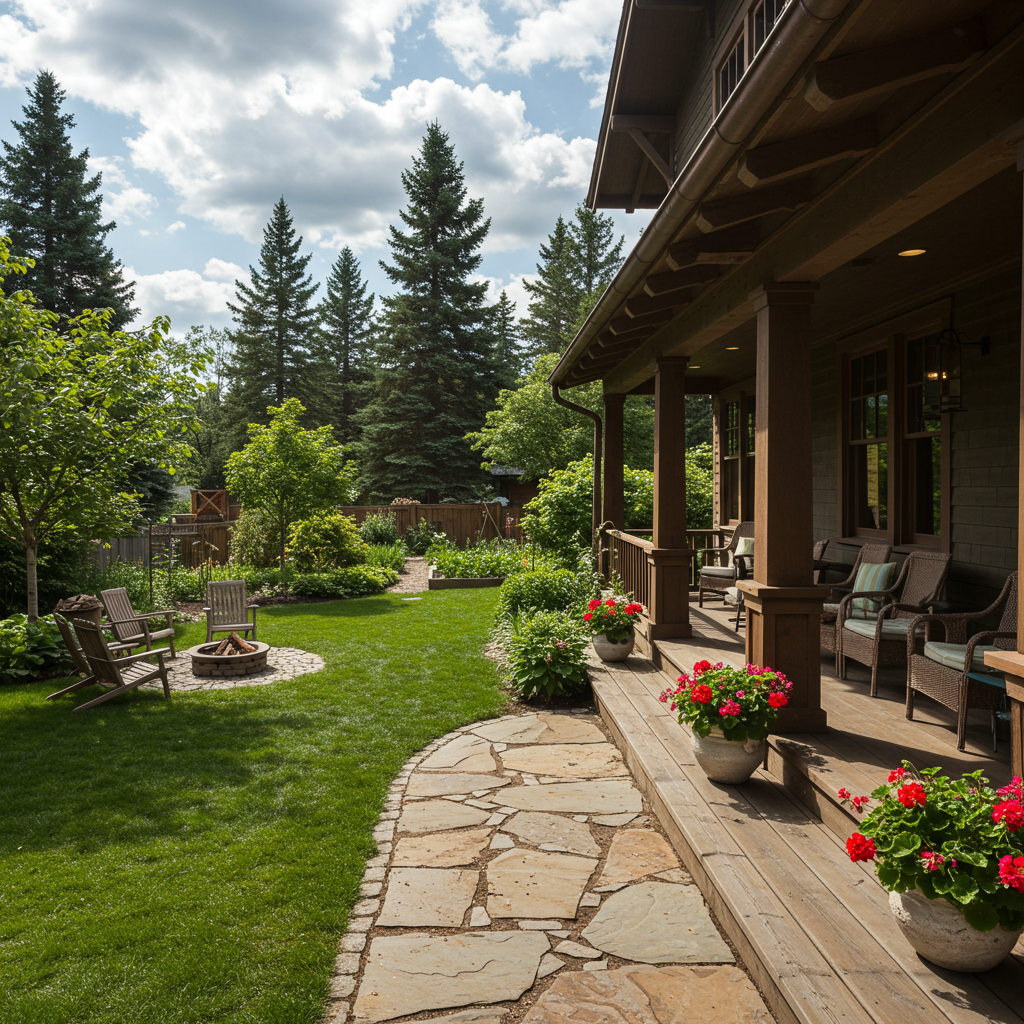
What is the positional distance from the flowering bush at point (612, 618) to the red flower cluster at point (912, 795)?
4.05 m

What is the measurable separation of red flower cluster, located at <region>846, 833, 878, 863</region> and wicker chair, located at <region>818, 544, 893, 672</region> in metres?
3.08

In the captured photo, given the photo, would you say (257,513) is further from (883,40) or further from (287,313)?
(287,313)

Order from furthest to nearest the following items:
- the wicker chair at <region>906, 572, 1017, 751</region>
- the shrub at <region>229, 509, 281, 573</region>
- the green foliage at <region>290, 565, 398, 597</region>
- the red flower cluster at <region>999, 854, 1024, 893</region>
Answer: the shrub at <region>229, 509, 281, 573</region> < the green foliage at <region>290, 565, 398, 597</region> < the wicker chair at <region>906, 572, 1017, 751</region> < the red flower cluster at <region>999, 854, 1024, 893</region>

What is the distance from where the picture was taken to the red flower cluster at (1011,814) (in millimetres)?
1880

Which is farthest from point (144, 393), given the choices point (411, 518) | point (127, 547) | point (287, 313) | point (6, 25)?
point (287, 313)

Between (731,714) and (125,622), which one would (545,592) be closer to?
(125,622)

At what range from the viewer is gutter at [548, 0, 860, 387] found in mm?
2068

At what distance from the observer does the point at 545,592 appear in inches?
309

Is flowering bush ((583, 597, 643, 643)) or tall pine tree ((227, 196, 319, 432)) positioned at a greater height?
tall pine tree ((227, 196, 319, 432))

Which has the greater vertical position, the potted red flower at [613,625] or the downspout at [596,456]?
the downspout at [596,456]

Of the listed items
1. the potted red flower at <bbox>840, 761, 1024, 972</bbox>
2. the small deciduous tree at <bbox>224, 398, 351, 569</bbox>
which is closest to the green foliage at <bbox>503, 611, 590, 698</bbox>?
the potted red flower at <bbox>840, 761, 1024, 972</bbox>

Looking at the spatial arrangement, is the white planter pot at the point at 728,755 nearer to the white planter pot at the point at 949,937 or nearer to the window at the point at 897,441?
the white planter pot at the point at 949,937

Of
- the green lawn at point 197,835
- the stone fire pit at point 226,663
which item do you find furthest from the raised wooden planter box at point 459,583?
the stone fire pit at point 226,663

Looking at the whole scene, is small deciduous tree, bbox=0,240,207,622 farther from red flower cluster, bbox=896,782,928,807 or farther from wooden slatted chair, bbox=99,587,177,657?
red flower cluster, bbox=896,782,928,807
